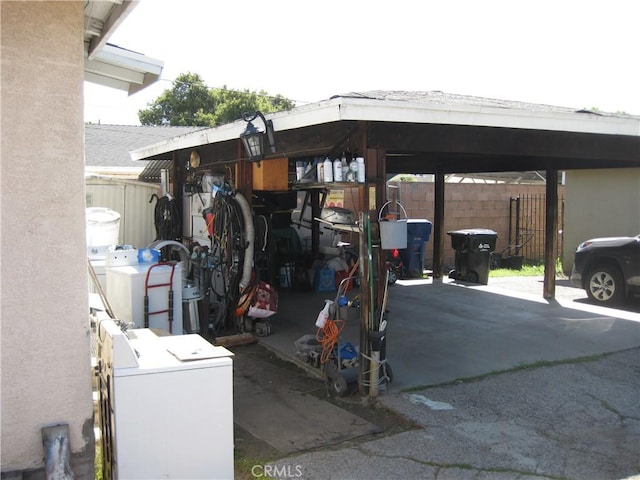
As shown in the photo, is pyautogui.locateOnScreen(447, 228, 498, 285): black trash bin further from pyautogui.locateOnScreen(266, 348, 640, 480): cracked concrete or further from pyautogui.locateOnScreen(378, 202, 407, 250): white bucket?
pyautogui.locateOnScreen(378, 202, 407, 250): white bucket

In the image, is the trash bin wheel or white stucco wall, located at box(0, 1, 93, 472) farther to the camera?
the trash bin wheel

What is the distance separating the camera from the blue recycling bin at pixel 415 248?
12.5m

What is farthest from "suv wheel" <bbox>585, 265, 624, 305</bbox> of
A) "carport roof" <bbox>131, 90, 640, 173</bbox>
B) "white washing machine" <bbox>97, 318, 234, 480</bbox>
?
"white washing machine" <bbox>97, 318, 234, 480</bbox>

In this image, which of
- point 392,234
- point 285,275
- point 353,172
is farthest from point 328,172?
point 285,275

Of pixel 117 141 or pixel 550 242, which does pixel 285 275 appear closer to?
pixel 550 242

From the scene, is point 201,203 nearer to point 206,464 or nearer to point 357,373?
point 357,373

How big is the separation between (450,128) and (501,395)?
2.70 m

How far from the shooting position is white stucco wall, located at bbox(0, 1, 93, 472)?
3.05 metres

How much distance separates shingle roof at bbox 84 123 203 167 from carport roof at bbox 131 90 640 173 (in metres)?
6.95

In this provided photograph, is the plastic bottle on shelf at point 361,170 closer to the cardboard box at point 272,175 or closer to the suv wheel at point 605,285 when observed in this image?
the cardboard box at point 272,175

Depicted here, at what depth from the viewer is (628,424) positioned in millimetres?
4699

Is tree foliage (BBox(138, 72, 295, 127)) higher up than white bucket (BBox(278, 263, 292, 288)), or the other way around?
tree foliage (BBox(138, 72, 295, 127))

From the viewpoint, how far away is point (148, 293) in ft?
20.6

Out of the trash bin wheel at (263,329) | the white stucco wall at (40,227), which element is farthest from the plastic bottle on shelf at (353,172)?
the trash bin wheel at (263,329)
